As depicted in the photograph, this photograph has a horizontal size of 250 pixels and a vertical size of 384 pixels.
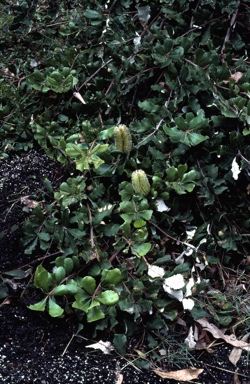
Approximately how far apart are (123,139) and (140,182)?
0.19 m

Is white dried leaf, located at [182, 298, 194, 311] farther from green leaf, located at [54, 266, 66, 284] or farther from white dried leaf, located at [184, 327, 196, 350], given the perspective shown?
green leaf, located at [54, 266, 66, 284]

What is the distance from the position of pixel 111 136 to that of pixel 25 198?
0.47 metres

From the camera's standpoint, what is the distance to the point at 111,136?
2.20m

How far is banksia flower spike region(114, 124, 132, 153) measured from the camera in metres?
2.04

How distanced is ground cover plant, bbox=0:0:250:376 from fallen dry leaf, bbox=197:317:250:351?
0.08 ft

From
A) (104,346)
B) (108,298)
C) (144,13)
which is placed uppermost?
(144,13)

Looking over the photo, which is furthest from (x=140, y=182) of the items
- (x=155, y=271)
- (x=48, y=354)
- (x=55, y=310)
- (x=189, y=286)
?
(x=48, y=354)

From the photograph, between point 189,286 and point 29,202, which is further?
point 29,202

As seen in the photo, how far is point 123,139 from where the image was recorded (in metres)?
2.07

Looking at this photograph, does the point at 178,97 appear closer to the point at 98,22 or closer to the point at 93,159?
the point at 93,159

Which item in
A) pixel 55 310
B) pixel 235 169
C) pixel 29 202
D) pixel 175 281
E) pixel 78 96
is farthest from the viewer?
pixel 78 96

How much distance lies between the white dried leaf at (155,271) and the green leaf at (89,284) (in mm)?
282

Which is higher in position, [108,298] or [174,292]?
[108,298]

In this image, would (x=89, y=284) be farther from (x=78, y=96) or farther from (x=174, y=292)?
(x=78, y=96)
